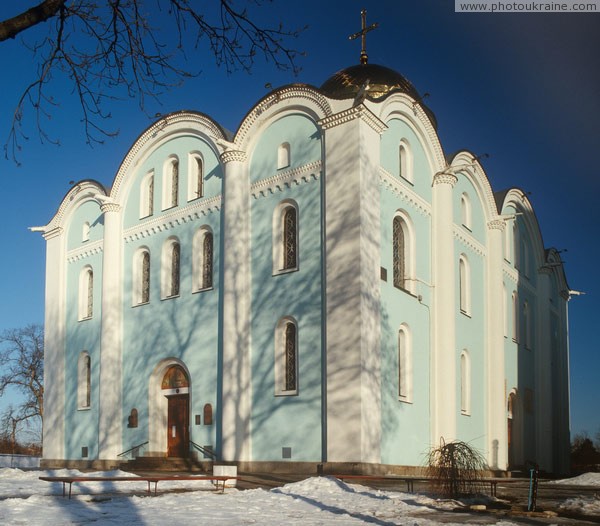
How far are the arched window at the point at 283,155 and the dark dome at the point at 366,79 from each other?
3247mm

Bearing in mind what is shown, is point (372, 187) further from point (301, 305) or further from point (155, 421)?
point (155, 421)

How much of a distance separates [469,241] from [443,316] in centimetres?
406

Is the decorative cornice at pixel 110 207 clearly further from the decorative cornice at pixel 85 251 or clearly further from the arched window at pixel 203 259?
the arched window at pixel 203 259

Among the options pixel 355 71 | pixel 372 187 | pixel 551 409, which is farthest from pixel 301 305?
pixel 551 409

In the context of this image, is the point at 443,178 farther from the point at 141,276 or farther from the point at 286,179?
the point at 141,276

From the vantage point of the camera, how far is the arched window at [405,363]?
21.5 m

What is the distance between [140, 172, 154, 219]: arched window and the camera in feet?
86.7

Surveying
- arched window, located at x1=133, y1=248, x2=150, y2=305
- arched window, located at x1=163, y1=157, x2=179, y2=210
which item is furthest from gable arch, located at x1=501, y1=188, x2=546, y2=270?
arched window, located at x1=133, y1=248, x2=150, y2=305

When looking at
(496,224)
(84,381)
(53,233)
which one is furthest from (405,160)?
(53,233)

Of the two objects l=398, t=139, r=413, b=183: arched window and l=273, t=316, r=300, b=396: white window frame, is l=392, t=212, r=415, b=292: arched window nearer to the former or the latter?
l=398, t=139, r=413, b=183: arched window

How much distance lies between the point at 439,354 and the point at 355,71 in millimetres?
9446

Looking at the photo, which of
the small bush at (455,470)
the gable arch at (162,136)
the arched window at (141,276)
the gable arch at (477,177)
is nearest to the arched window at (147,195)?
the gable arch at (162,136)

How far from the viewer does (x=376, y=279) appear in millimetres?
20156

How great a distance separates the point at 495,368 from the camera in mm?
26562
